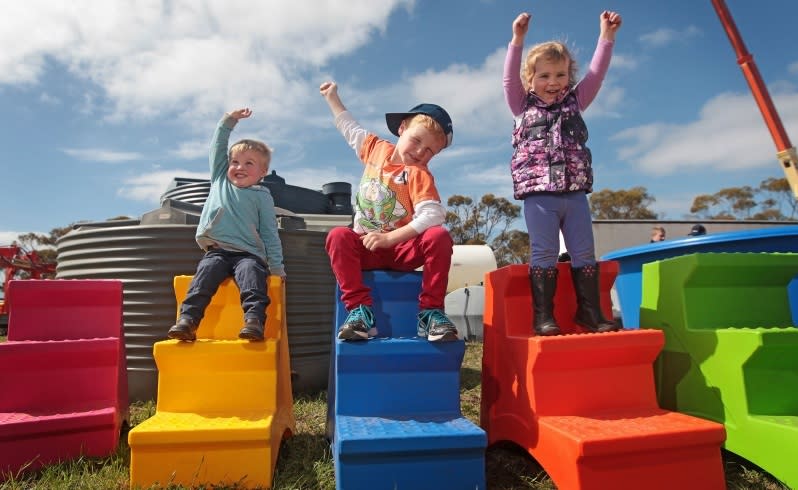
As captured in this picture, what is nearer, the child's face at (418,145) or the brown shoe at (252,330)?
the brown shoe at (252,330)

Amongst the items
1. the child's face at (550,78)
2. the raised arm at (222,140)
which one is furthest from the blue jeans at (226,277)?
the child's face at (550,78)

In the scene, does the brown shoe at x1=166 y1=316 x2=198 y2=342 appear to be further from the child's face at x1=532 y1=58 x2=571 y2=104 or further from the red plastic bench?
the child's face at x1=532 y1=58 x2=571 y2=104

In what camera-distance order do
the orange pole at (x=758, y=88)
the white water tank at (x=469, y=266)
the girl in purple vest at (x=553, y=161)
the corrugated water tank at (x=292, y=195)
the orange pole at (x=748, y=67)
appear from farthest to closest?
the white water tank at (x=469, y=266)
the orange pole at (x=748, y=67)
the orange pole at (x=758, y=88)
the corrugated water tank at (x=292, y=195)
the girl in purple vest at (x=553, y=161)

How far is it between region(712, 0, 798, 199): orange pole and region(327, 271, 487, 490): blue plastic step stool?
8002 millimetres

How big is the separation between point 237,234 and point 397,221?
3.02ft

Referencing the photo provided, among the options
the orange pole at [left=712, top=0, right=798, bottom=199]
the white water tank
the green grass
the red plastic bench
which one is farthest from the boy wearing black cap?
the white water tank

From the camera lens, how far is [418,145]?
2.60m

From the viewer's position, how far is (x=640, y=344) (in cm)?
213

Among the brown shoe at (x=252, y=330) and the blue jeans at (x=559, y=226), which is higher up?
the blue jeans at (x=559, y=226)

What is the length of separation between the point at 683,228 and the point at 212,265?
60.4 ft

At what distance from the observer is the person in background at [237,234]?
8.12 ft

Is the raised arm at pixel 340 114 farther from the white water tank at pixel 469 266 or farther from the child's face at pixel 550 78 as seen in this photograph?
the white water tank at pixel 469 266

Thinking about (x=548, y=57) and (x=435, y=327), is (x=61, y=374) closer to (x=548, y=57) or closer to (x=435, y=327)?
(x=435, y=327)

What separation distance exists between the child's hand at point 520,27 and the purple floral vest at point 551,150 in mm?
296
